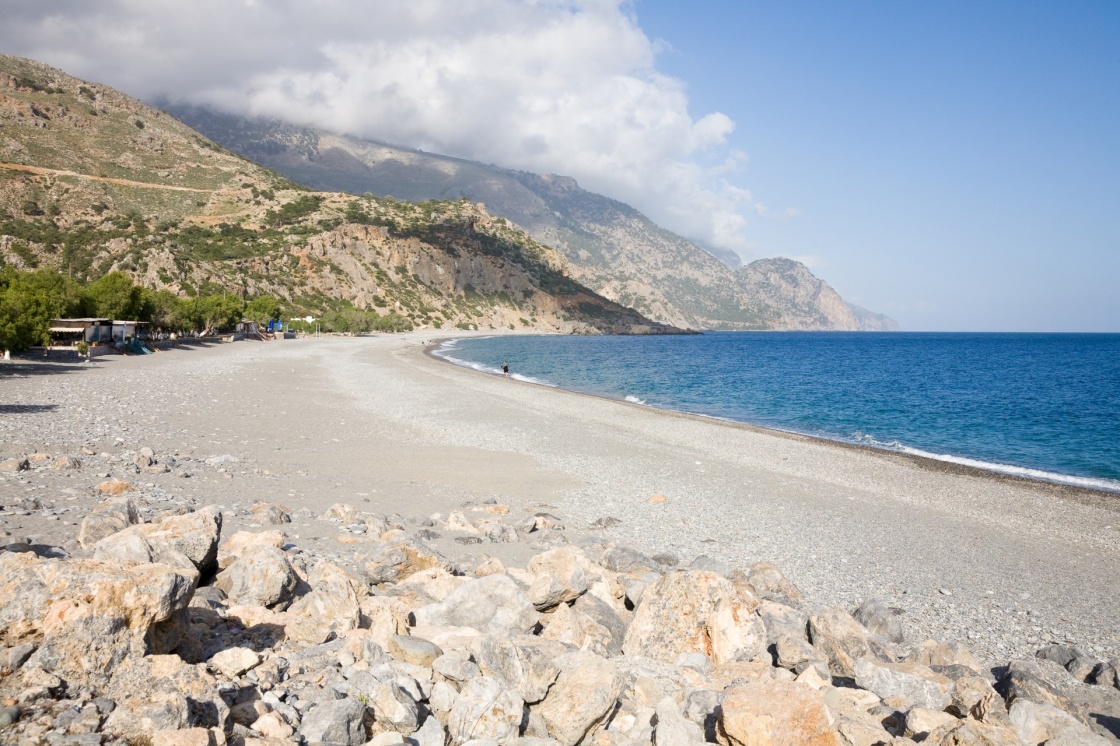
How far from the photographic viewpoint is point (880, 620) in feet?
27.2

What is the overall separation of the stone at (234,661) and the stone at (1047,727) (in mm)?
6096

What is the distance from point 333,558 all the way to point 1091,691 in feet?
29.3

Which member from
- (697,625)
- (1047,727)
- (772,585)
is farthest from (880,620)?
(697,625)

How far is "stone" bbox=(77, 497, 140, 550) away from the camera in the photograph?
23.3 ft

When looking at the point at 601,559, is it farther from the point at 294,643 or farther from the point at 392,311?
the point at 392,311

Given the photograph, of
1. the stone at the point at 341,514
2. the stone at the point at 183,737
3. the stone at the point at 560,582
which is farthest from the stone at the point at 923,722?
the stone at the point at 341,514

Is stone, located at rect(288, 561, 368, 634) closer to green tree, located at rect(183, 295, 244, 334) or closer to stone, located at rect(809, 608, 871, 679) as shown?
stone, located at rect(809, 608, 871, 679)

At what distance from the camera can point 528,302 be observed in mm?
162500

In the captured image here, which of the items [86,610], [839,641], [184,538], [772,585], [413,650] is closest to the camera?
[86,610]

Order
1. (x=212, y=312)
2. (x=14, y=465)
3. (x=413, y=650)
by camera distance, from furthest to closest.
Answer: (x=212, y=312)
(x=14, y=465)
(x=413, y=650)

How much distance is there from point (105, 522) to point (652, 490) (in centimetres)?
1129

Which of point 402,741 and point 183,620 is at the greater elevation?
point 183,620

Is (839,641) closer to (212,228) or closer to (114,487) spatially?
(114,487)

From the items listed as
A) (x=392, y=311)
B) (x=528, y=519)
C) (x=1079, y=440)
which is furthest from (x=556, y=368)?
(x=392, y=311)
